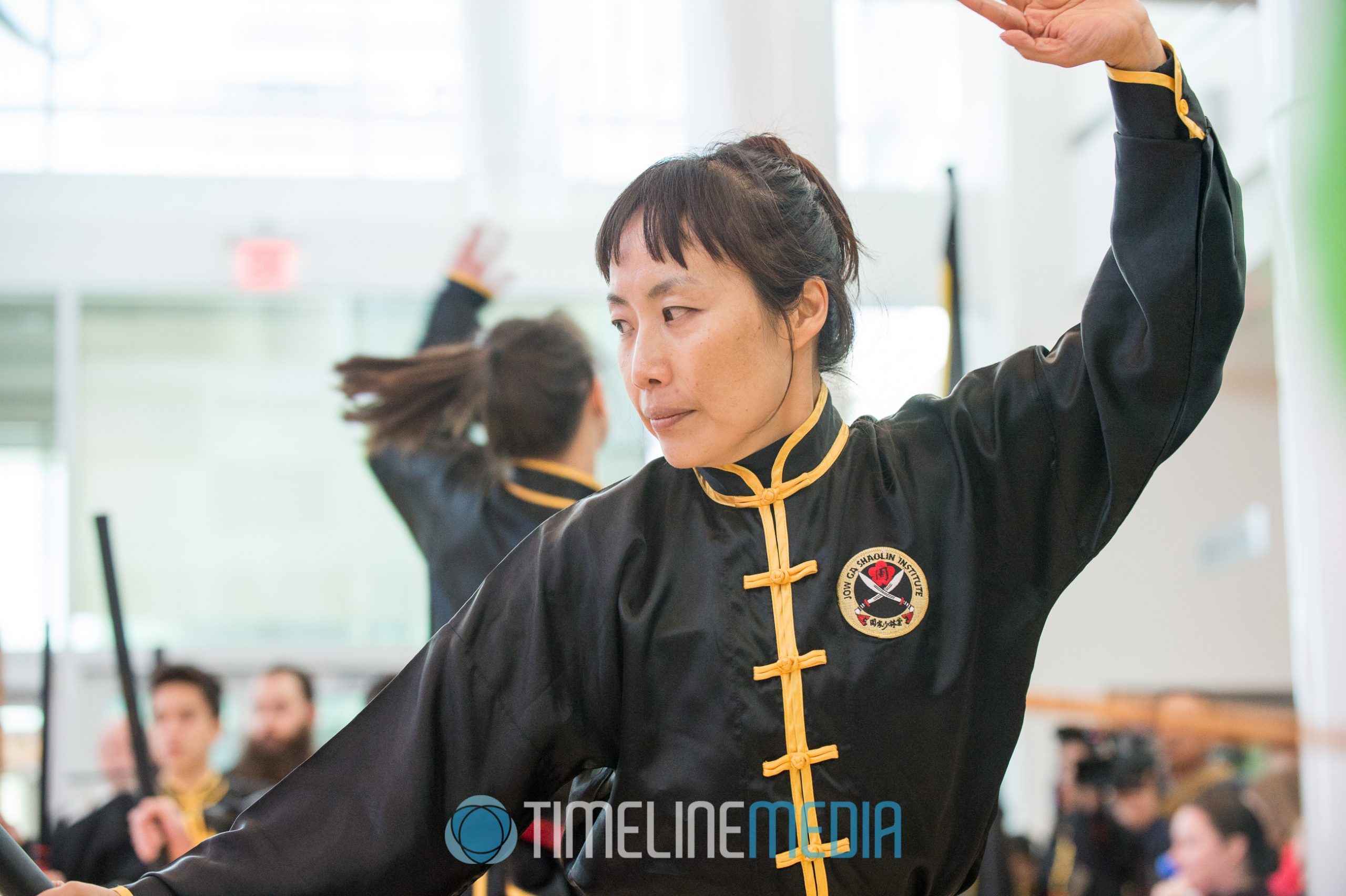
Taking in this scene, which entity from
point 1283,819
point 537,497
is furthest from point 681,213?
point 1283,819

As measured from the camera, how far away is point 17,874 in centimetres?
111

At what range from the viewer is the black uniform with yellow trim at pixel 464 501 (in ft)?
6.88

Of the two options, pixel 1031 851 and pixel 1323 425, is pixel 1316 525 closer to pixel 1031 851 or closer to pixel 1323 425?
pixel 1323 425

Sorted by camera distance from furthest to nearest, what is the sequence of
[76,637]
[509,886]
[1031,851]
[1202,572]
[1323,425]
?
[1202,572] < [76,637] < [1031,851] < [1323,425] < [509,886]

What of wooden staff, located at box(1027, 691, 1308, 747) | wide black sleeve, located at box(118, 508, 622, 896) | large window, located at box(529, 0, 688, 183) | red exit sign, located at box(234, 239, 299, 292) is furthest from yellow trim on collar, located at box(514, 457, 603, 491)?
large window, located at box(529, 0, 688, 183)

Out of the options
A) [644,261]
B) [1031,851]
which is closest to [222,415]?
[1031,851]

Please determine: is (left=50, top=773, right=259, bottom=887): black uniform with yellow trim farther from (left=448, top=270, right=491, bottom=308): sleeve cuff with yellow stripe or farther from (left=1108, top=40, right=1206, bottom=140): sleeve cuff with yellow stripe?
(left=1108, top=40, right=1206, bottom=140): sleeve cuff with yellow stripe

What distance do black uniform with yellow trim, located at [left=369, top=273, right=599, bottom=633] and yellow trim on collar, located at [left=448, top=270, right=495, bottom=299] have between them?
438mm

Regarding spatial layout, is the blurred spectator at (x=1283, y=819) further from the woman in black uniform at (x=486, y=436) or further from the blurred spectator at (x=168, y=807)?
the blurred spectator at (x=168, y=807)

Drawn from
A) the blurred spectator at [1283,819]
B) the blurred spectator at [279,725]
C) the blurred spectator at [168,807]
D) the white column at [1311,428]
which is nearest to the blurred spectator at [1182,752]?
the blurred spectator at [1283,819]

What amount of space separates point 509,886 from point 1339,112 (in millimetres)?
2170

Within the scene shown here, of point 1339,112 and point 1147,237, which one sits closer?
point 1147,237

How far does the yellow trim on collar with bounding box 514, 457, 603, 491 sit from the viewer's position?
2.13 metres

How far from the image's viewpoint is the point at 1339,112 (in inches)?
102
